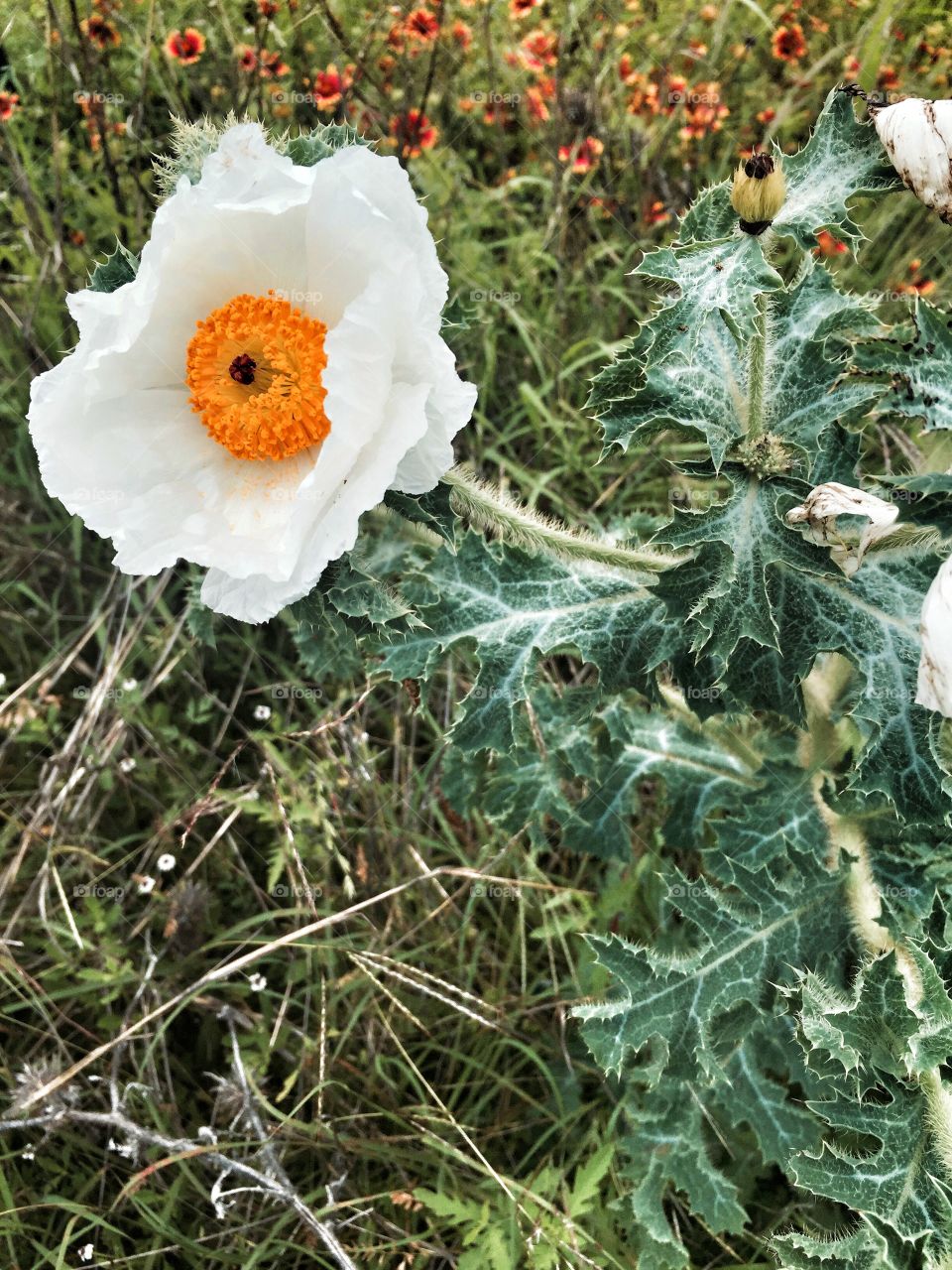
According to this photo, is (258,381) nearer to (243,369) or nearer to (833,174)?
(243,369)

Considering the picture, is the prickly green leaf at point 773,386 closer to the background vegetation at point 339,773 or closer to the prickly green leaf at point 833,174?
the prickly green leaf at point 833,174

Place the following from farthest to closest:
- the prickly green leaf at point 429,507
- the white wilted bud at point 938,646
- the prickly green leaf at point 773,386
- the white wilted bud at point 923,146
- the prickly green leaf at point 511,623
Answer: the prickly green leaf at point 511,623
the prickly green leaf at point 773,386
the prickly green leaf at point 429,507
the white wilted bud at point 923,146
the white wilted bud at point 938,646

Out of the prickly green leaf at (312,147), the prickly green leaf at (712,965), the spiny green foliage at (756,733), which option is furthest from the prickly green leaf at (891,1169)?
the prickly green leaf at (312,147)

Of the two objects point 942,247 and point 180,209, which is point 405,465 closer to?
point 180,209

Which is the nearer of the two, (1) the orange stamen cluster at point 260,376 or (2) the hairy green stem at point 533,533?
(1) the orange stamen cluster at point 260,376

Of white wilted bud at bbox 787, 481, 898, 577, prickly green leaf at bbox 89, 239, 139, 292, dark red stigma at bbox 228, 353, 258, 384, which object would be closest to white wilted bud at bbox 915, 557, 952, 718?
white wilted bud at bbox 787, 481, 898, 577

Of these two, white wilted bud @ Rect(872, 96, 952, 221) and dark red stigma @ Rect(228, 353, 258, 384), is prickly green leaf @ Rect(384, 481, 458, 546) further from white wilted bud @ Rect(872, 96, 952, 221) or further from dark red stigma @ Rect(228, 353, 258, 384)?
Result: white wilted bud @ Rect(872, 96, 952, 221)
